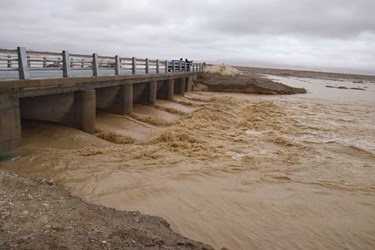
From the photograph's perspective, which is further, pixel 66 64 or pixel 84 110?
pixel 84 110

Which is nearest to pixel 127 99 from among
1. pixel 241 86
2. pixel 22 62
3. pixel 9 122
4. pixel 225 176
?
pixel 22 62

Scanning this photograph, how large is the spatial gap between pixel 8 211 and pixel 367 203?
24.5 feet

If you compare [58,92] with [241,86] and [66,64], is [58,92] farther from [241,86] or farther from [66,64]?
[241,86]

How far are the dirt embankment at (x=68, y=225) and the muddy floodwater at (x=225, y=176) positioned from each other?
74 centimetres

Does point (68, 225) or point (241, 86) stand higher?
point (241, 86)

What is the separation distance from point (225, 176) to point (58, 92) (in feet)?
19.3

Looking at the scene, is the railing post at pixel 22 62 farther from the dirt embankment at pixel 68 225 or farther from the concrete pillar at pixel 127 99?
the concrete pillar at pixel 127 99

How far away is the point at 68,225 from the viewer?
4969 millimetres

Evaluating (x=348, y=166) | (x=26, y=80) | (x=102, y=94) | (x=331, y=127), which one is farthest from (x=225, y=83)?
(x=26, y=80)

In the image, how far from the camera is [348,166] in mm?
10695

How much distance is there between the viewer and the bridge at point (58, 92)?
8.93 m

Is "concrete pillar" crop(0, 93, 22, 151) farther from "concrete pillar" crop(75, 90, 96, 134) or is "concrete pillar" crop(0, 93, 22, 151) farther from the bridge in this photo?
"concrete pillar" crop(75, 90, 96, 134)

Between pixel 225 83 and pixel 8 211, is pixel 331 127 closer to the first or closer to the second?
pixel 8 211

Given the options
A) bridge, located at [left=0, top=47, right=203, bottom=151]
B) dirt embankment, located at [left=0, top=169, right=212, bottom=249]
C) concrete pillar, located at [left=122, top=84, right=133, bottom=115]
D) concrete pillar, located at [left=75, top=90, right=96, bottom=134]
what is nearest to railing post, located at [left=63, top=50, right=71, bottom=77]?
bridge, located at [left=0, top=47, right=203, bottom=151]
